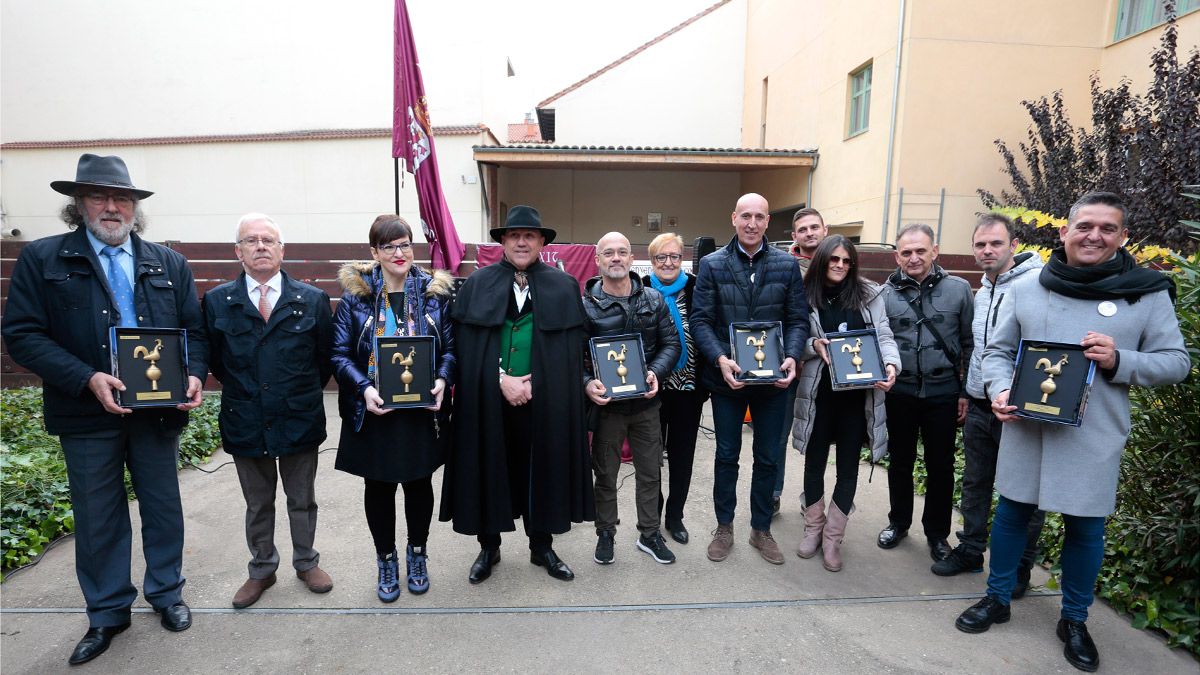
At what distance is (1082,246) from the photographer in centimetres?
267

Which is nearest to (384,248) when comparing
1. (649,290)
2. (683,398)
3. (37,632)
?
(649,290)

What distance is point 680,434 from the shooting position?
3871 mm

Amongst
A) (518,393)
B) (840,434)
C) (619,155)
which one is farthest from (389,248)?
A: (619,155)

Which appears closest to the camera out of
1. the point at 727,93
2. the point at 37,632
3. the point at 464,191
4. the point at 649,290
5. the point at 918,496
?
the point at 37,632

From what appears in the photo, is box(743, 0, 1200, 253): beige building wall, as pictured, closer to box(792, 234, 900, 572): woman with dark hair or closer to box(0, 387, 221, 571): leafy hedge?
box(792, 234, 900, 572): woman with dark hair

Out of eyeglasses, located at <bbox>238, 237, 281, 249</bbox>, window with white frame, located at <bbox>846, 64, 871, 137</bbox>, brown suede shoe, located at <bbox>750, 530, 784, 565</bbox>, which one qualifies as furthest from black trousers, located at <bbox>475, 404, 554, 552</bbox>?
window with white frame, located at <bbox>846, 64, 871, 137</bbox>

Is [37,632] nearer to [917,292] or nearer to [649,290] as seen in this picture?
[649,290]

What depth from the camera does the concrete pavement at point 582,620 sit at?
2.80 metres

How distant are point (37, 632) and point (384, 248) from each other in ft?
8.41

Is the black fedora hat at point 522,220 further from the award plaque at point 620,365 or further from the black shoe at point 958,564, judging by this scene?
the black shoe at point 958,564

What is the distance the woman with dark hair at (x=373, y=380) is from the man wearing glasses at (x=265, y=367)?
166 mm

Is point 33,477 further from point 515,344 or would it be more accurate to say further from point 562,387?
point 562,387

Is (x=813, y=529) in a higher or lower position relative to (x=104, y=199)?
lower

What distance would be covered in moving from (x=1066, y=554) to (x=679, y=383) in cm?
209
